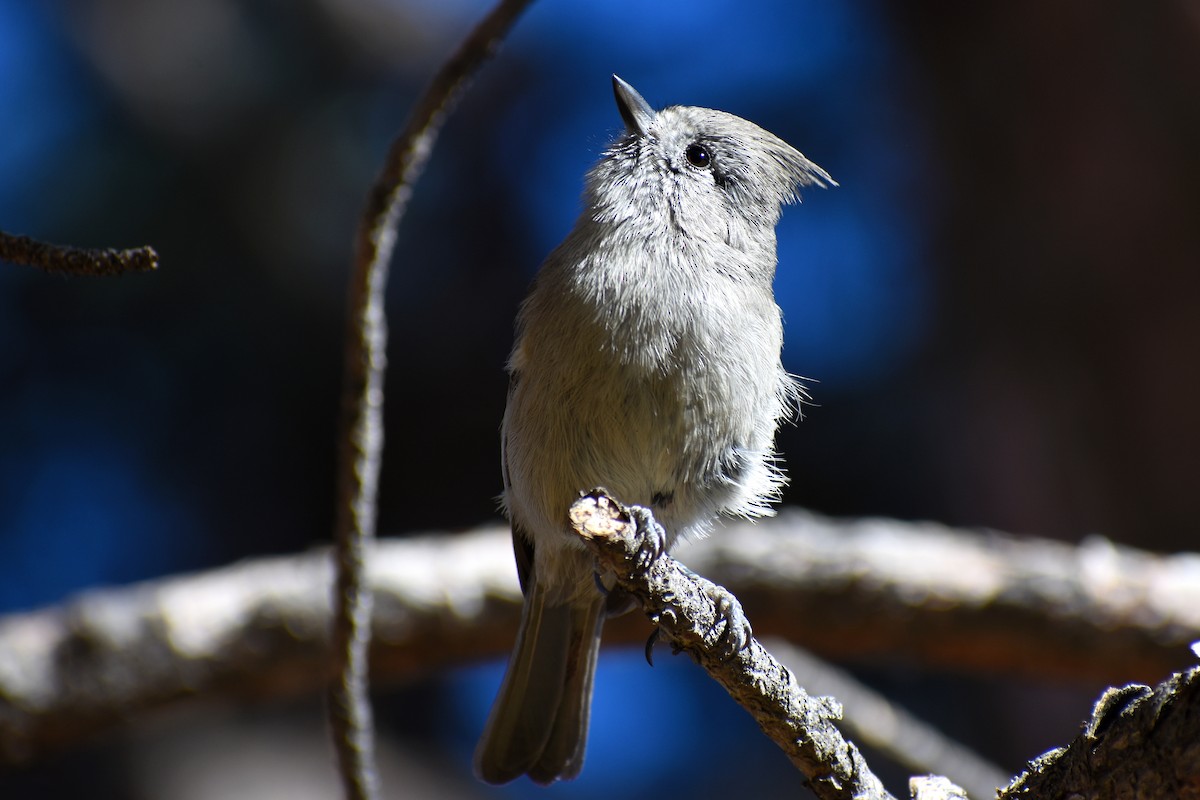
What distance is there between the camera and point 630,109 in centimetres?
298

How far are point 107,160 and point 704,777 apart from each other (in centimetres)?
473

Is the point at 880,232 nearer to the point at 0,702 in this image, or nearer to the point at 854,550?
the point at 854,550

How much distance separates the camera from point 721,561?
3967 millimetres

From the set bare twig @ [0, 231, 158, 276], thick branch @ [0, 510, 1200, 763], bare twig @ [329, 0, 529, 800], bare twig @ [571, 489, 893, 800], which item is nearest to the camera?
bare twig @ [0, 231, 158, 276]

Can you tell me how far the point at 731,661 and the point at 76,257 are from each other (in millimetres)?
1159

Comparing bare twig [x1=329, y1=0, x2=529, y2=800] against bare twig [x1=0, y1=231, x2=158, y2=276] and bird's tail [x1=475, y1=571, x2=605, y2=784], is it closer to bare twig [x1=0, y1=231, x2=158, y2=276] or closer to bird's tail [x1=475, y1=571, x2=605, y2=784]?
bird's tail [x1=475, y1=571, x2=605, y2=784]

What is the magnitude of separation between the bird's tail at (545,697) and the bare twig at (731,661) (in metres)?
1.14

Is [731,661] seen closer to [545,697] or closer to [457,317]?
[545,697]

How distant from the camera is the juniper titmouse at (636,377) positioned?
246 cm

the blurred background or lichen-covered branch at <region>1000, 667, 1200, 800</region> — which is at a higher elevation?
the blurred background

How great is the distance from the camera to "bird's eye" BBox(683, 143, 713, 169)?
9.79 feet

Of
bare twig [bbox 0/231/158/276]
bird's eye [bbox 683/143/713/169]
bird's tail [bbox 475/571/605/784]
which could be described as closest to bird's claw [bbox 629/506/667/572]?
bare twig [bbox 0/231/158/276]

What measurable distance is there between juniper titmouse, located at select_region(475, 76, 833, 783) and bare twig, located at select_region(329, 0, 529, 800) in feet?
1.14

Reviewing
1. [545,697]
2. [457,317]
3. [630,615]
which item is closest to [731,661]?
[545,697]
